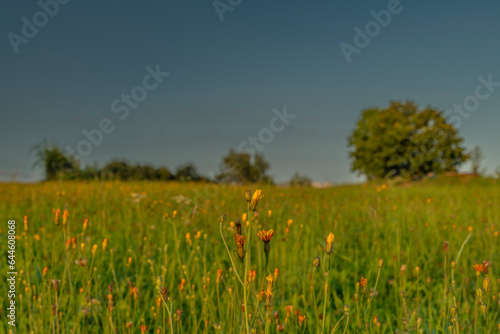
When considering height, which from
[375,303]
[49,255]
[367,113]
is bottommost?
[375,303]

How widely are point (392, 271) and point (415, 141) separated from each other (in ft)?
126

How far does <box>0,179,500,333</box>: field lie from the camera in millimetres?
2266

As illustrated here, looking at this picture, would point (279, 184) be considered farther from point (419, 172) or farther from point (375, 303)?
point (419, 172)

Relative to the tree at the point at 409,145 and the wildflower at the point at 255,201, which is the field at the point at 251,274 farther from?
the tree at the point at 409,145

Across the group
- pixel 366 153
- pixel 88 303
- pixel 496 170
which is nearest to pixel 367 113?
pixel 366 153

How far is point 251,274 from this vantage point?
150cm

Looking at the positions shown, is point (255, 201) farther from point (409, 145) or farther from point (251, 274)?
point (409, 145)

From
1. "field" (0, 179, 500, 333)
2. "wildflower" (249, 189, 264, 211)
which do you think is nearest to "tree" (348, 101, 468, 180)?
"field" (0, 179, 500, 333)

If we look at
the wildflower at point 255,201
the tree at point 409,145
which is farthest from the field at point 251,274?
the tree at point 409,145

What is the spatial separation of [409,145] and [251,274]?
137 ft

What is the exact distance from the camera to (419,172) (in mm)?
38844

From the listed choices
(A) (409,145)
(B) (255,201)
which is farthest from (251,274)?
(A) (409,145)

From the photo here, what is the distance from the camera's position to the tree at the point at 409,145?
38.4m

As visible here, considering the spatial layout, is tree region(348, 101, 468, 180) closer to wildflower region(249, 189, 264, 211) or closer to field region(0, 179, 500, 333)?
field region(0, 179, 500, 333)
